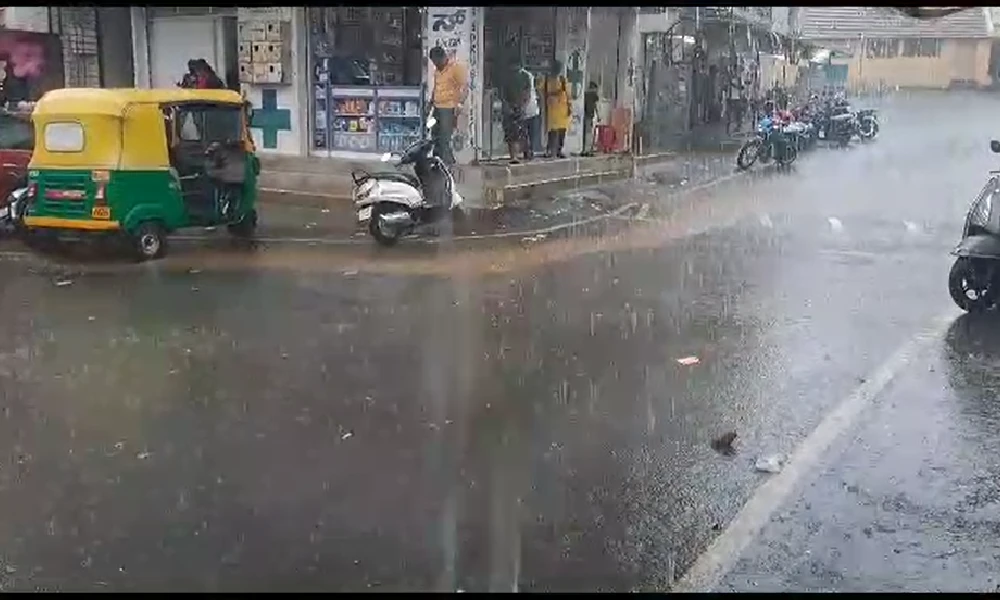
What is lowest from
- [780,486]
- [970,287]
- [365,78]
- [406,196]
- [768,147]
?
[780,486]

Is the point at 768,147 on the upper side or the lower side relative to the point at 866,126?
lower

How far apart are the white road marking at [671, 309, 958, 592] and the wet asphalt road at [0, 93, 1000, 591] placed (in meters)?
0.06

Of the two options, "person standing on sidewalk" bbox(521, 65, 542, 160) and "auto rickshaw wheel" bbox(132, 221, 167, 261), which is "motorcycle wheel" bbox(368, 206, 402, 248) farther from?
"person standing on sidewalk" bbox(521, 65, 542, 160)

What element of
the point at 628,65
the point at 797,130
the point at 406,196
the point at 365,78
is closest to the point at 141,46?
the point at 365,78

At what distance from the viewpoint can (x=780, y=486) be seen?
4625 millimetres

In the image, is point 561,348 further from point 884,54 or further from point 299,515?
point 884,54

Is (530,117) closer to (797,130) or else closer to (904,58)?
(797,130)

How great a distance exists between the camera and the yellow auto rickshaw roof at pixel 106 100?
9.36 metres

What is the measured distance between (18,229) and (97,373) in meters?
5.12

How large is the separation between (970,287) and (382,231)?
5.70m

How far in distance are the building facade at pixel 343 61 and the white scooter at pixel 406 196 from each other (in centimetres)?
338

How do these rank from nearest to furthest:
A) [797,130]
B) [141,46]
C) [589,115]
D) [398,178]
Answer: [398,178] → [141,46] → [589,115] → [797,130]

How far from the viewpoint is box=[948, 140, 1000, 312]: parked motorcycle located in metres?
8.01

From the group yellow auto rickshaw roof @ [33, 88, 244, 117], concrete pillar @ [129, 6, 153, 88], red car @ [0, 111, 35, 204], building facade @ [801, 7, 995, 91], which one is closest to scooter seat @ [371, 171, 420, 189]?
yellow auto rickshaw roof @ [33, 88, 244, 117]
